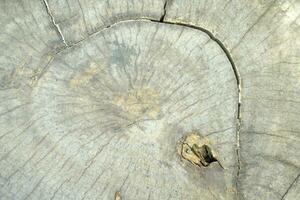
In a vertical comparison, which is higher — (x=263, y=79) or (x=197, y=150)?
(x=263, y=79)

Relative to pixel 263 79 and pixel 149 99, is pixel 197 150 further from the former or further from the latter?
pixel 263 79

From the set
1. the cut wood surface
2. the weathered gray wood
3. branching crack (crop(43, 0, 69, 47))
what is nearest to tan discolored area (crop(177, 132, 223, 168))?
the cut wood surface

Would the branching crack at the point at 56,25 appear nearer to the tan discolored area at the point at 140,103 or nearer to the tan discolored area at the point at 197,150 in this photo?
the tan discolored area at the point at 140,103

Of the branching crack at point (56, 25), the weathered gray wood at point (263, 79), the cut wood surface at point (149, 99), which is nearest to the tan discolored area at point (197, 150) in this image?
the cut wood surface at point (149, 99)

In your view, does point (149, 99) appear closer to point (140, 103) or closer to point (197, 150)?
point (140, 103)

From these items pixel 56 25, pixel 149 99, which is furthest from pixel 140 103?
pixel 56 25

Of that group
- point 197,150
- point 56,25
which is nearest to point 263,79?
point 197,150

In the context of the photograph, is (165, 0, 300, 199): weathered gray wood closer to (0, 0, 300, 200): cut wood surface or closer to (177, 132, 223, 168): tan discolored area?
(0, 0, 300, 200): cut wood surface

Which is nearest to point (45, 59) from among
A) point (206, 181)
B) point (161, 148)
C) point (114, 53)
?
point (114, 53)

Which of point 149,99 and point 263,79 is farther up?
point 263,79
